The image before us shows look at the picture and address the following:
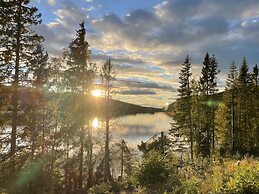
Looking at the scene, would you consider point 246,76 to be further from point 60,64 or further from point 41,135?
point 41,135

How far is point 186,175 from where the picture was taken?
14570mm

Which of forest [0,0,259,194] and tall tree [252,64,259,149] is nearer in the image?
forest [0,0,259,194]

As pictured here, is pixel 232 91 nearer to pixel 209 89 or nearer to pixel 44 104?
pixel 209 89

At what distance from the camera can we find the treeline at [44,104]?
56.9 feet

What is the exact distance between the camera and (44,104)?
2523cm

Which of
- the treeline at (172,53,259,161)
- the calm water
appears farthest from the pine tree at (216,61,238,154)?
the calm water

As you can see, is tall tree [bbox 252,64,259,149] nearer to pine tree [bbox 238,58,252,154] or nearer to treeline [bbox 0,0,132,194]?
pine tree [bbox 238,58,252,154]

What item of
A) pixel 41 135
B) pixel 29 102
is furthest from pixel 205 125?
pixel 29 102

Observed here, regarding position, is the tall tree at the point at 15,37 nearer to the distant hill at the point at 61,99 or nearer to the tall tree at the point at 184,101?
the distant hill at the point at 61,99

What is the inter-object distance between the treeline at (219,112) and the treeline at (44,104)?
13293mm

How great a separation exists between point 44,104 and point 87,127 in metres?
5.03

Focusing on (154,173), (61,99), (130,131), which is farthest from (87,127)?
(130,131)

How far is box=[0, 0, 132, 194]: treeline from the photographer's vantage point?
17.3 meters

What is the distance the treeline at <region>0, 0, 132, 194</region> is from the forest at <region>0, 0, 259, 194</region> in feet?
0.20
